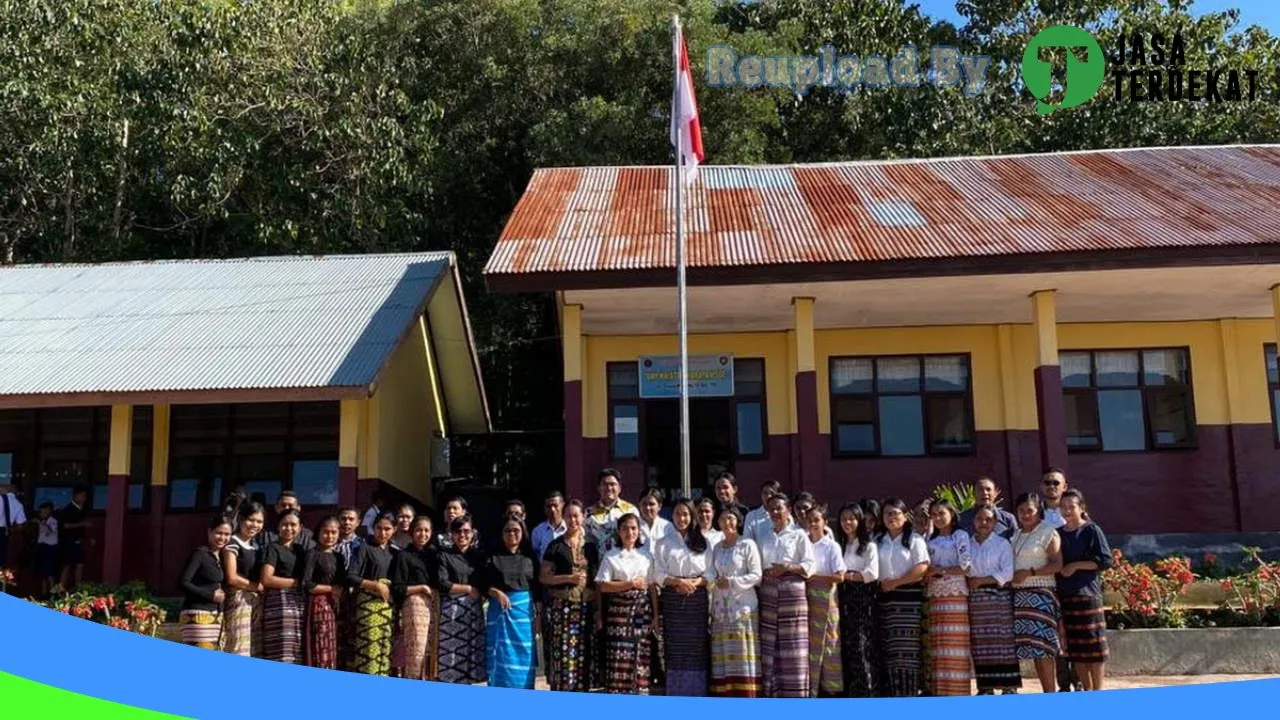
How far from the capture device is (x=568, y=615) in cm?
675

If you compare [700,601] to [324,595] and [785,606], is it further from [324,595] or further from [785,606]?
[324,595]

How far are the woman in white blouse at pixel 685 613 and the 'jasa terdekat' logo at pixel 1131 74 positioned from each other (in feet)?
55.2

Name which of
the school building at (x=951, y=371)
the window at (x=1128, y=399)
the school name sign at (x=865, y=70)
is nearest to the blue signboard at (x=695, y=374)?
the school building at (x=951, y=371)

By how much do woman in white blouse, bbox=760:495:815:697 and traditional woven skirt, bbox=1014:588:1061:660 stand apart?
3.91 ft

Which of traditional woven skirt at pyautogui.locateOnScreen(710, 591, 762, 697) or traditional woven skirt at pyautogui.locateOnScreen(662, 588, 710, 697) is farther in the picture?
traditional woven skirt at pyautogui.locateOnScreen(662, 588, 710, 697)

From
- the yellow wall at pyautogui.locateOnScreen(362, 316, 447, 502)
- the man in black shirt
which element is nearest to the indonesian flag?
the yellow wall at pyautogui.locateOnScreen(362, 316, 447, 502)

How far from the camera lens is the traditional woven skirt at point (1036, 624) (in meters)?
6.42

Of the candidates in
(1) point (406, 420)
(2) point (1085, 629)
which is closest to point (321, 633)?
(2) point (1085, 629)

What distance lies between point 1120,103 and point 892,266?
1226 cm

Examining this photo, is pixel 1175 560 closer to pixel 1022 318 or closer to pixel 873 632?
pixel 873 632

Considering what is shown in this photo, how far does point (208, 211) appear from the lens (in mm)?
19312

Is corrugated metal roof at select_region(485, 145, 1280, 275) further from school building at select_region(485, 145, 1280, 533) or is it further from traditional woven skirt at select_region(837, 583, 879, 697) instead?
traditional woven skirt at select_region(837, 583, 879, 697)

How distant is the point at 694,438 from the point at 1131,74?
1244 cm

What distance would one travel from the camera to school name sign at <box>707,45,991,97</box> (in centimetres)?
2056
